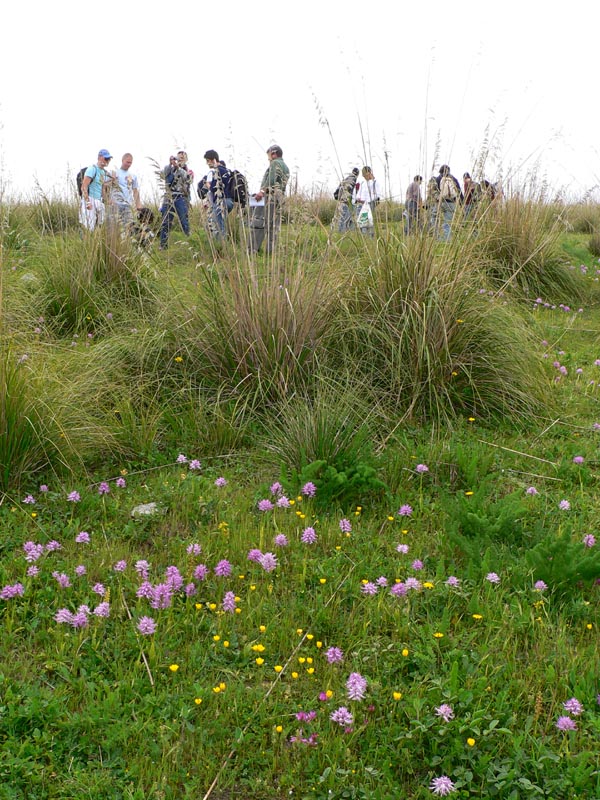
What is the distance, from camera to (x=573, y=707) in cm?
219

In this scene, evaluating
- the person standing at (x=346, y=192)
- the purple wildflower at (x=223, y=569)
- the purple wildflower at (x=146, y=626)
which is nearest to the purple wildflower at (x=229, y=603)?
the purple wildflower at (x=223, y=569)

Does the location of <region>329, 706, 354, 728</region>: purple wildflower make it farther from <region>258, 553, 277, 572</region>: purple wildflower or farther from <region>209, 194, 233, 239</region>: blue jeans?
<region>209, 194, 233, 239</region>: blue jeans

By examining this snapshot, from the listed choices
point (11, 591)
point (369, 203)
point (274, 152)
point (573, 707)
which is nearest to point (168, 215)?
point (274, 152)

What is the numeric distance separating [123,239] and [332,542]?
470cm

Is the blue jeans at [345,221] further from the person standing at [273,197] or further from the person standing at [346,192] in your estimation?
the person standing at [273,197]

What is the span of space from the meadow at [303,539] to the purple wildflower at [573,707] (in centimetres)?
4

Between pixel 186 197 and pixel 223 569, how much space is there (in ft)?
11.7

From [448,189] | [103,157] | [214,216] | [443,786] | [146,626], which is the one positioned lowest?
[443,786]

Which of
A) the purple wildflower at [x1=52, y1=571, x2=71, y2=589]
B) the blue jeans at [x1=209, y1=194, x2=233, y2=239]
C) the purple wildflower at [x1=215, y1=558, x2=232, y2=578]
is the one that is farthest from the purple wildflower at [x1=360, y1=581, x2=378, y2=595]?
the blue jeans at [x1=209, y1=194, x2=233, y2=239]

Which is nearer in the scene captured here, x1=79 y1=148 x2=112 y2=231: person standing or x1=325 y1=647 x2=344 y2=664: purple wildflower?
x1=325 y1=647 x2=344 y2=664: purple wildflower

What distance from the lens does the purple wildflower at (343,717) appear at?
2.15 metres

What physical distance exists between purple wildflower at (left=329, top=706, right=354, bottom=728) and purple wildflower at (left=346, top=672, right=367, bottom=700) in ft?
0.22

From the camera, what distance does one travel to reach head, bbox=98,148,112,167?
29.7ft

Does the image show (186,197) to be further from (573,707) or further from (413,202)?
(573,707)
